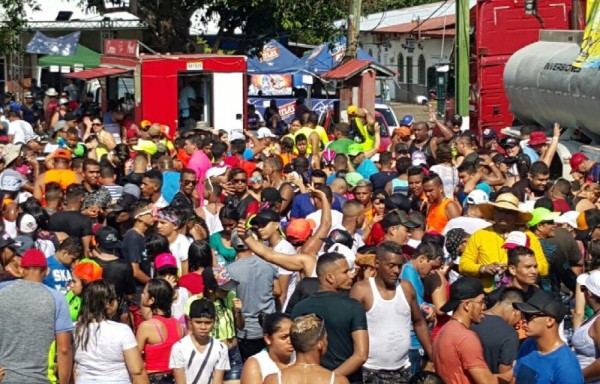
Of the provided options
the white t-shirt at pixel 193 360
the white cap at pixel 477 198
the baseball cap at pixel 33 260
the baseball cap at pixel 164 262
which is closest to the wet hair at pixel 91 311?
the baseball cap at pixel 33 260

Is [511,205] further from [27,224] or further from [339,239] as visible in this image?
[27,224]

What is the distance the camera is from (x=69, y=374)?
8.73m

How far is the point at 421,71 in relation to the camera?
2151 inches

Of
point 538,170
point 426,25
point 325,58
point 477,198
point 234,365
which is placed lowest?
point 234,365

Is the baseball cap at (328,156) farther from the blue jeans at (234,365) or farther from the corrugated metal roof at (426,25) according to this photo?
the corrugated metal roof at (426,25)

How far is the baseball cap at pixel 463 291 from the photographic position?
8.23 m

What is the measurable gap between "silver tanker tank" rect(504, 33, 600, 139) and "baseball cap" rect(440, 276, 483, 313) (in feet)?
33.4

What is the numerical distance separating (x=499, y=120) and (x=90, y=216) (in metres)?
12.8

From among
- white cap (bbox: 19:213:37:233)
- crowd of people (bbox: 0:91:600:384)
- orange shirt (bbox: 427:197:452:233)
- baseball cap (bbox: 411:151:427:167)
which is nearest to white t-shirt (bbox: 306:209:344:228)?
crowd of people (bbox: 0:91:600:384)

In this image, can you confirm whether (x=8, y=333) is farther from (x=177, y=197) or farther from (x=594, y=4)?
(x=594, y=4)

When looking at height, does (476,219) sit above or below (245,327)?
above

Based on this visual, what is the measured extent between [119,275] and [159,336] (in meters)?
1.51

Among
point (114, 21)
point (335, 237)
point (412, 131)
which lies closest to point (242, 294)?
point (335, 237)

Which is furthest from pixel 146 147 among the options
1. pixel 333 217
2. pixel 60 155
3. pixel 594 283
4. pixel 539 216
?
pixel 594 283
